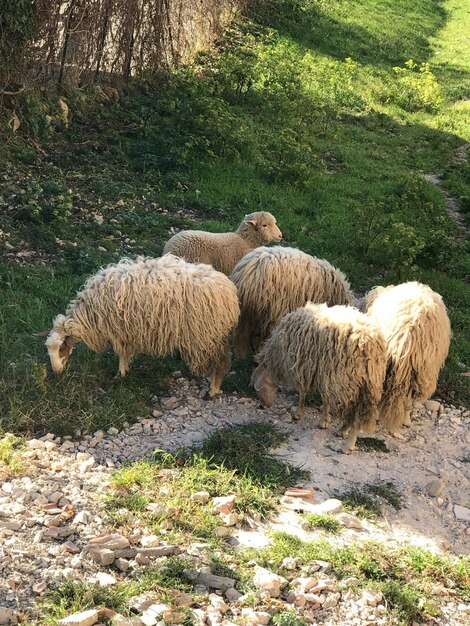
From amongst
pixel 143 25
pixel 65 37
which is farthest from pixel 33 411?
pixel 143 25

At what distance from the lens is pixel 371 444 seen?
6.42 metres

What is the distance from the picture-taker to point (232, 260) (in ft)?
27.8

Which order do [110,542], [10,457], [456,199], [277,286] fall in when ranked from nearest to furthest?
[110,542] < [10,457] < [277,286] < [456,199]

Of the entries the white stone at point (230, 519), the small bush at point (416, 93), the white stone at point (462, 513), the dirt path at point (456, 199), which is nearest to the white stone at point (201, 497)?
the white stone at point (230, 519)

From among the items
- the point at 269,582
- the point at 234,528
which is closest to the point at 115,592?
the point at 269,582

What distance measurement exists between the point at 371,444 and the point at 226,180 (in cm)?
625

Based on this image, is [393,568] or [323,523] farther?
[323,523]

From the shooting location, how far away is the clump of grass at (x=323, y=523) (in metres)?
5.12

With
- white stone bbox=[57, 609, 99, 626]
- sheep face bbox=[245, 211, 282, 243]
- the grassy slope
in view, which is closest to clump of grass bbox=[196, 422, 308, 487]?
the grassy slope

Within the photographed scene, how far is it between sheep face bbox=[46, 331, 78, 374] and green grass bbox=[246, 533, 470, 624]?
2.68 m

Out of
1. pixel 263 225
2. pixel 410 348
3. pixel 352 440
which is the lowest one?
pixel 352 440

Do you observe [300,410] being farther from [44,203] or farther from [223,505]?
[44,203]

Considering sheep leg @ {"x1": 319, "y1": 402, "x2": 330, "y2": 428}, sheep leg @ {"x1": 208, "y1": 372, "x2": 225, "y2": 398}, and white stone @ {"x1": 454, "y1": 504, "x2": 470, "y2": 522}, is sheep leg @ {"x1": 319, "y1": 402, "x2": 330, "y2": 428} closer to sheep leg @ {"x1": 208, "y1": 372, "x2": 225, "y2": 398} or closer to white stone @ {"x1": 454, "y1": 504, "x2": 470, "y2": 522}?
sheep leg @ {"x1": 208, "y1": 372, "x2": 225, "y2": 398}

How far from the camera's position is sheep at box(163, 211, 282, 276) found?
8.19 meters
